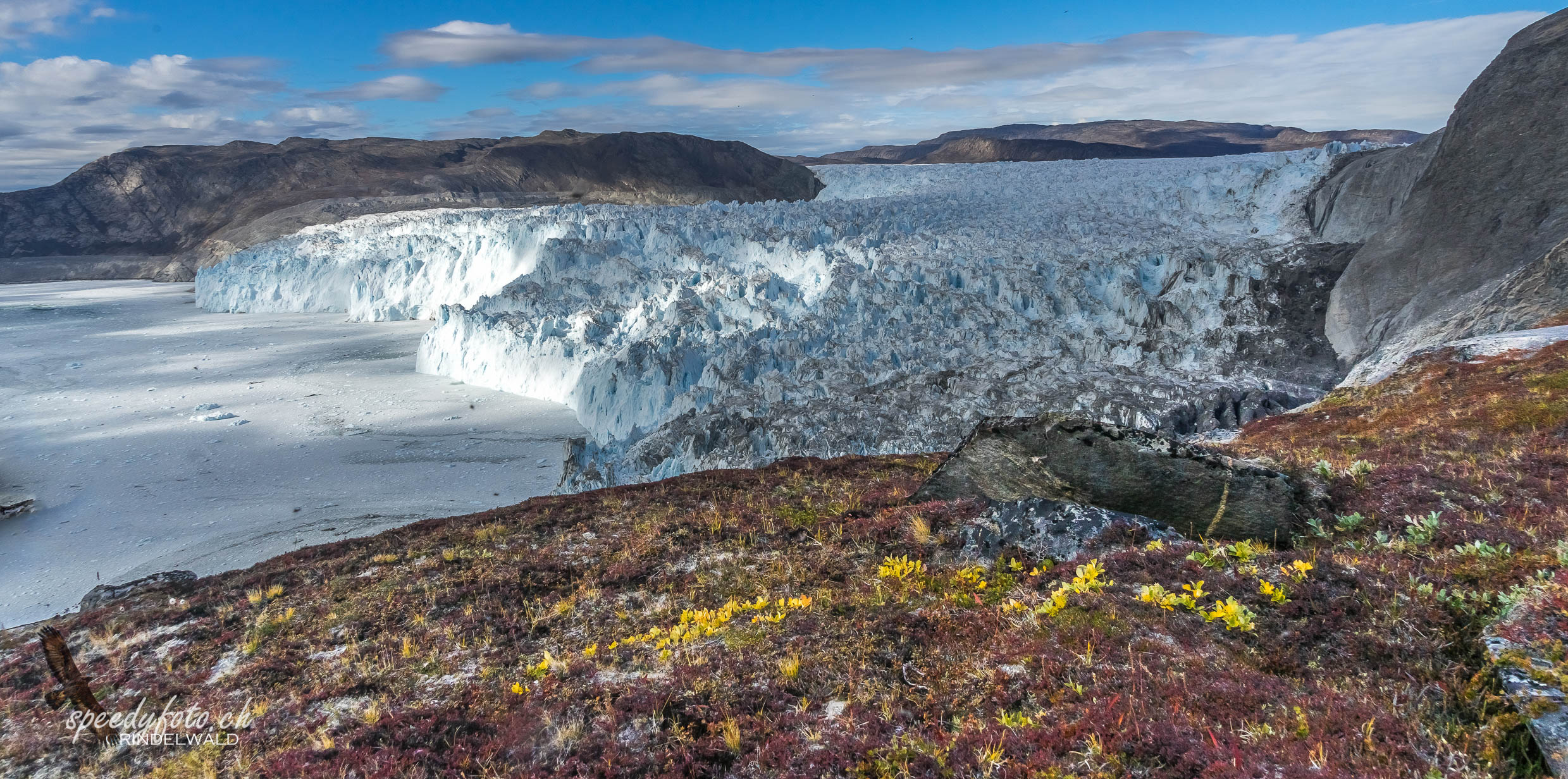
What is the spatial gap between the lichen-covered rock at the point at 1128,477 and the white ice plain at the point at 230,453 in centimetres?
1184

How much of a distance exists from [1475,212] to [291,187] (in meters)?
104

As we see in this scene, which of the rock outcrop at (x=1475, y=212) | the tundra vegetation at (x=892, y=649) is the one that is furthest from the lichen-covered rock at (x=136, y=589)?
the rock outcrop at (x=1475, y=212)

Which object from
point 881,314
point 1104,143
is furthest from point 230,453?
point 1104,143

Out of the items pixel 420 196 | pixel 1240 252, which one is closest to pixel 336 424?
pixel 1240 252

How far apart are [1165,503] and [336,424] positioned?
22049 mm

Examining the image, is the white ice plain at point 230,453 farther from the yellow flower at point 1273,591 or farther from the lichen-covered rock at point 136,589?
the yellow flower at point 1273,591

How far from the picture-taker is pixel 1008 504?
21.9 ft

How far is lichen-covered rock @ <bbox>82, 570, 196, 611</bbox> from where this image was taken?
27.0ft

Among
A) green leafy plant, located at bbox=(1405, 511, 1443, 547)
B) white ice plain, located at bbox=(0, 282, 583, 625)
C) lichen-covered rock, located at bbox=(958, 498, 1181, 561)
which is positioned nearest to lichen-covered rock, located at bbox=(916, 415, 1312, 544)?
lichen-covered rock, located at bbox=(958, 498, 1181, 561)

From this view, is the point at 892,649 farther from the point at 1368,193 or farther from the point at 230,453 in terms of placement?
the point at 1368,193

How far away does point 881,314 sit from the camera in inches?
874

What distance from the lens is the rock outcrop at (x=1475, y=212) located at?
16.6 meters

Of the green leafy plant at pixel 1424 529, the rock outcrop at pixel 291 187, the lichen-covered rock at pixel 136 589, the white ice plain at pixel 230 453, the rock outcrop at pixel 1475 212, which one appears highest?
the rock outcrop at pixel 291 187

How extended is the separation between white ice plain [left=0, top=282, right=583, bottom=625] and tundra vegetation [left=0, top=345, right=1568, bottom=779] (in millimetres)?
7181
